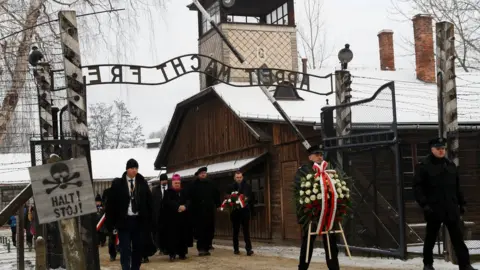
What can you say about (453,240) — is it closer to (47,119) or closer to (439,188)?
(439,188)

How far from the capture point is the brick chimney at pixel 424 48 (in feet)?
85.8

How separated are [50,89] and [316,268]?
19.9 ft

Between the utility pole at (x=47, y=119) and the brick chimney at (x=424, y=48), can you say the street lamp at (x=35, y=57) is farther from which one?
the brick chimney at (x=424, y=48)

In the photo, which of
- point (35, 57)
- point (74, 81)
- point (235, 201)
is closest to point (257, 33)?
point (235, 201)

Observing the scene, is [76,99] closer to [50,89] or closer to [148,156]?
[50,89]

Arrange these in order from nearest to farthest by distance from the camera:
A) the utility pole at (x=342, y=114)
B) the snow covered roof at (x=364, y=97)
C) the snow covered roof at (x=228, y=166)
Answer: the utility pole at (x=342, y=114) → the snow covered roof at (x=364, y=97) → the snow covered roof at (x=228, y=166)

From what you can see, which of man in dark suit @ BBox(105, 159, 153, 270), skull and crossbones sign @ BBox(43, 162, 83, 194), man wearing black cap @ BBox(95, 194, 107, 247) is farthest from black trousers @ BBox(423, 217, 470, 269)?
man wearing black cap @ BBox(95, 194, 107, 247)

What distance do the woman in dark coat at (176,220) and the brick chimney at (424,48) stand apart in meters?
14.4

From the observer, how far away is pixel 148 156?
53812mm

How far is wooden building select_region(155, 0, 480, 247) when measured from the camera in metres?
12.6

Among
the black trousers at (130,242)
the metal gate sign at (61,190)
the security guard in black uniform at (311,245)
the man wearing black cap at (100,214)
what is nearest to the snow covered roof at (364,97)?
the man wearing black cap at (100,214)

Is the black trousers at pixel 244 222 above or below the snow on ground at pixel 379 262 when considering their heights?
above

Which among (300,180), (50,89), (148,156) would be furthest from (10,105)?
(148,156)

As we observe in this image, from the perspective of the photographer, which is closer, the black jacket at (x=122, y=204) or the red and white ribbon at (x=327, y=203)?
the red and white ribbon at (x=327, y=203)
